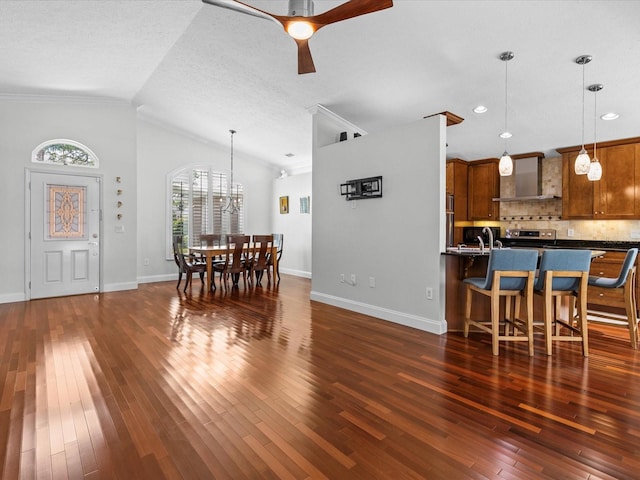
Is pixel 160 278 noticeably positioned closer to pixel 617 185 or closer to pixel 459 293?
pixel 459 293

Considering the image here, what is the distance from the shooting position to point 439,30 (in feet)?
10.7

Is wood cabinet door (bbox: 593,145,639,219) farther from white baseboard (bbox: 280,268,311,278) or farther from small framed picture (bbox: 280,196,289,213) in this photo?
small framed picture (bbox: 280,196,289,213)

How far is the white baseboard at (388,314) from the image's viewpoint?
3.84 metres

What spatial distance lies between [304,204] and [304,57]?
547cm

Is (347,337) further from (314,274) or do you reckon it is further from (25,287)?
(25,287)

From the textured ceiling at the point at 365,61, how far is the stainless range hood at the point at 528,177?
8.4 inches

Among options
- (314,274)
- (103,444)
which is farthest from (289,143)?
(103,444)

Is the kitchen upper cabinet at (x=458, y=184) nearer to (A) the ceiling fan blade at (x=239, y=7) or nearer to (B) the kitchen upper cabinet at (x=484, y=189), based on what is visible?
(B) the kitchen upper cabinet at (x=484, y=189)

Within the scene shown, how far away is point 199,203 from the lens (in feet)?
26.3

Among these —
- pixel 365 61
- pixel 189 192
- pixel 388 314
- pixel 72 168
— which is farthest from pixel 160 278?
pixel 365 61

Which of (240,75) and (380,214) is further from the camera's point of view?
(240,75)

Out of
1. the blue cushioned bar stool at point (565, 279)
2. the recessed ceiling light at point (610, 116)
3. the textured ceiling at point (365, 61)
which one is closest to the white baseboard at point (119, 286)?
the textured ceiling at point (365, 61)

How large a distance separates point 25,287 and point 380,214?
5.75 meters

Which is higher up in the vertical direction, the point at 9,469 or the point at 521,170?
the point at 521,170
